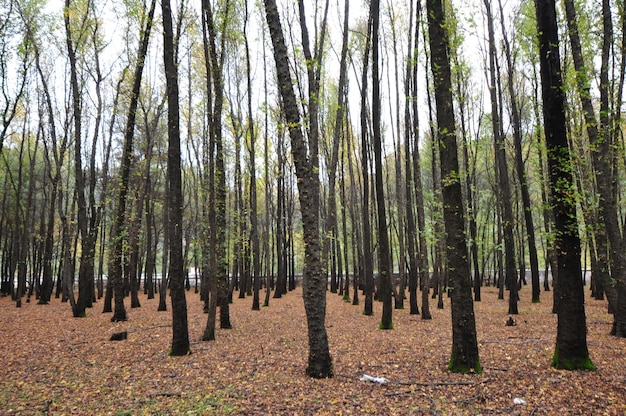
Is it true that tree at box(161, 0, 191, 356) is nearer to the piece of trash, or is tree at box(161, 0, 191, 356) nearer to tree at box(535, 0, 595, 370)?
the piece of trash

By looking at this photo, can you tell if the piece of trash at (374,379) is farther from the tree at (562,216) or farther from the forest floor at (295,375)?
the tree at (562,216)

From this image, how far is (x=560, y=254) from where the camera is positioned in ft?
18.6

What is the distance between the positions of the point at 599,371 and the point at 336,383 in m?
4.10

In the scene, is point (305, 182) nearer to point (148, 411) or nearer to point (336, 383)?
point (336, 383)

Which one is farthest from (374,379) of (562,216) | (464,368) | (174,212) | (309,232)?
(174,212)

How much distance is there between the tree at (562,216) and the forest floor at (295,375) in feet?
1.27

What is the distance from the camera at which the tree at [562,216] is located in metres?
5.56

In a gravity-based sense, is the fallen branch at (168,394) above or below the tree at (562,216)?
below

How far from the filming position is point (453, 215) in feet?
19.6

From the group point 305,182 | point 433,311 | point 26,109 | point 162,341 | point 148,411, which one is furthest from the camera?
point 26,109

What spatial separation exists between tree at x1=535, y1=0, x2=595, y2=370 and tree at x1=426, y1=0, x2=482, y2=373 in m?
1.39

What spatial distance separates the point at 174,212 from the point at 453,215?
5.57 meters

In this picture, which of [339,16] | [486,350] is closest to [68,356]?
[486,350]

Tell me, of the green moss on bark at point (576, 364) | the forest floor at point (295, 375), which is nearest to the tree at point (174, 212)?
the forest floor at point (295, 375)
